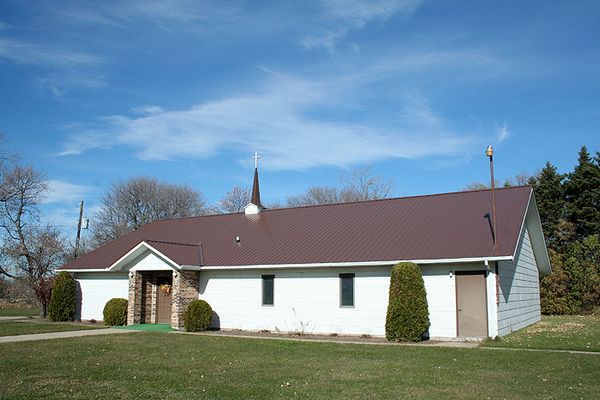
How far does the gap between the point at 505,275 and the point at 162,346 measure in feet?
38.0

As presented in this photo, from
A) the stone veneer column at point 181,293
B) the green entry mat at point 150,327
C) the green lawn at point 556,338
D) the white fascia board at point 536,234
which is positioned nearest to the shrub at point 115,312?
the green entry mat at point 150,327

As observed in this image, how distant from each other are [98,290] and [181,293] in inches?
252

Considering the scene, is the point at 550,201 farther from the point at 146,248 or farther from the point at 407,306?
the point at 146,248

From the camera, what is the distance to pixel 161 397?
28.9 ft

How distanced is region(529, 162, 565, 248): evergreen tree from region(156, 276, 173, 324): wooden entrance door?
79.8ft

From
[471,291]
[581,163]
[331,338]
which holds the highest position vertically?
[581,163]

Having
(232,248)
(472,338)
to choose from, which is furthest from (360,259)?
(232,248)

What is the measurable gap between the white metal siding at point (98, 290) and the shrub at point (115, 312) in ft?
3.01

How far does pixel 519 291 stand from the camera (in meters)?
21.3

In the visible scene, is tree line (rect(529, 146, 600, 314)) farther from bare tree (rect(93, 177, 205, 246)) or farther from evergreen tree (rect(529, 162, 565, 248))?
bare tree (rect(93, 177, 205, 246))

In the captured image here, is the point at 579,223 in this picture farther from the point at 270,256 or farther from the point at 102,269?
the point at 102,269

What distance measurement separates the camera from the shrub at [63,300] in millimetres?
25906

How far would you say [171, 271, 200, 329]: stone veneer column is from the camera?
71.4ft

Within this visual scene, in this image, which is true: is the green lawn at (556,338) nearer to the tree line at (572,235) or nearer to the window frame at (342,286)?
the window frame at (342,286)
